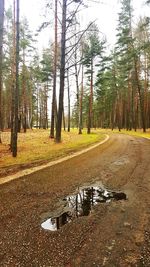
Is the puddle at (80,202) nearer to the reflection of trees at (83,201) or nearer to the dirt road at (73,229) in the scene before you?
the reflection of trees at (83,201)

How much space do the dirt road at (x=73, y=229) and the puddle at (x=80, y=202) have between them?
15 cm

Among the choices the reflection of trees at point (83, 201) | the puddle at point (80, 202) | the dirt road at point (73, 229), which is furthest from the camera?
the reflection of trees at point (83, 201)

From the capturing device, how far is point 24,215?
201 inches

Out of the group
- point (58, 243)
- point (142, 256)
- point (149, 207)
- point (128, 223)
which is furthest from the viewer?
point (149, 207)

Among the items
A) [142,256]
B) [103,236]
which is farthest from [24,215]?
[142,256]

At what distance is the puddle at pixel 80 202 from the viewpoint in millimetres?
4855

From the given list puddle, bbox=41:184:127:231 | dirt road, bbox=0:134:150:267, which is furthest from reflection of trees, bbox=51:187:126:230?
dirt road, bbox=0:134:150:267

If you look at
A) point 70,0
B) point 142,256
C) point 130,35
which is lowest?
point 142,256

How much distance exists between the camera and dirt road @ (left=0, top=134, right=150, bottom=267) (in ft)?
11.7

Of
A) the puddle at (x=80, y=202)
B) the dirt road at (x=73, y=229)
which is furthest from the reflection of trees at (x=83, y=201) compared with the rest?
the dirt road at (x=73, y=229)

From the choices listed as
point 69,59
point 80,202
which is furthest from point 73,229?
point 69,59

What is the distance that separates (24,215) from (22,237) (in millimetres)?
939

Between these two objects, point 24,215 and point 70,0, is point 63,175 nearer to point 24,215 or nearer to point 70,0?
point 24,215

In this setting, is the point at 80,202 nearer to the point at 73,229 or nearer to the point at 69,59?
the point at 73,229
